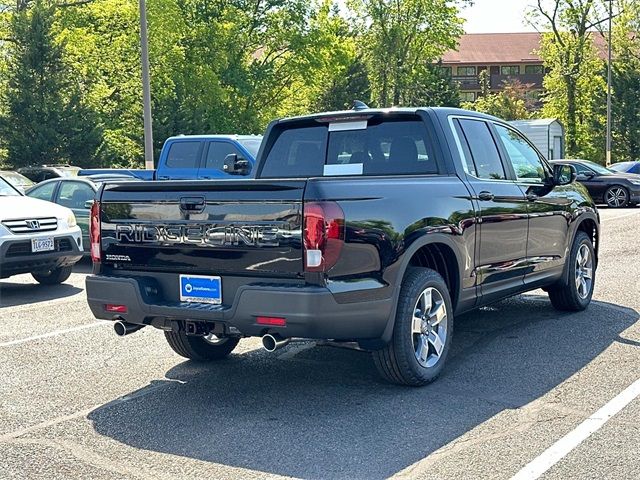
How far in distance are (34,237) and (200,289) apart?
538 cm

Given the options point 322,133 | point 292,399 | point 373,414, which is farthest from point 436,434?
point 322,133

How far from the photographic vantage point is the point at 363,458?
423 cm

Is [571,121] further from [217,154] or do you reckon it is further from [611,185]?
[217,154]

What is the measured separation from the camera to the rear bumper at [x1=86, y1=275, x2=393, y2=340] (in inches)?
185

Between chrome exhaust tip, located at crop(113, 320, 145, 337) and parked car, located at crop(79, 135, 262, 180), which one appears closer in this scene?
chrome exhaust tip, located at crop(113, 320, 145, 337)

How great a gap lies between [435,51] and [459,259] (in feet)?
179

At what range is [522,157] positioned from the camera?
7277 mm

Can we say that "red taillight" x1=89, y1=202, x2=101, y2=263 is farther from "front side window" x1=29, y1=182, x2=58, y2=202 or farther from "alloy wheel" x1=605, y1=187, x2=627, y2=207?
"alloy wheel" x1=605, y1=187, x2=627, y2=207

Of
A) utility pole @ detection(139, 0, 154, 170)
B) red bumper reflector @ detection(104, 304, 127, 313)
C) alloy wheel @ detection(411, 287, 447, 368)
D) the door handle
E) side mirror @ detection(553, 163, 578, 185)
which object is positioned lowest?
alloy wheel @ detection(411, 287, 447, 368)

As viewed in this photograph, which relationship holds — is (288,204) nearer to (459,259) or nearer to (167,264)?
(167,264)

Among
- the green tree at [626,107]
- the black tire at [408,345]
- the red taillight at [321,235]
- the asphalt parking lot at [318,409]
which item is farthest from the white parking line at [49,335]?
the green tree at [626,107]

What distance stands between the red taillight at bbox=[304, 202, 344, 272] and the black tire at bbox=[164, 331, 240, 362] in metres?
1.65

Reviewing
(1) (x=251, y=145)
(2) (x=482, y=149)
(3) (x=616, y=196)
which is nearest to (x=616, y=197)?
(3) (x=616, y=196)

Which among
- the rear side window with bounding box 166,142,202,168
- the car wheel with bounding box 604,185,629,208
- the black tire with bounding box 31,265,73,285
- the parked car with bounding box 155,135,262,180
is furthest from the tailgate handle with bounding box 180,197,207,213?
the car wheel with bounding box 604,185,629,208
